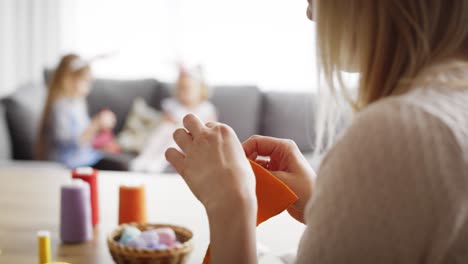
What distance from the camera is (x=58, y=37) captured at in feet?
14.7

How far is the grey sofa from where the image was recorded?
11.8 feet

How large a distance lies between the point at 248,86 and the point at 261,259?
9.65 ft

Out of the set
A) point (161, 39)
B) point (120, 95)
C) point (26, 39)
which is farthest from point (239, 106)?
point (26, 39)

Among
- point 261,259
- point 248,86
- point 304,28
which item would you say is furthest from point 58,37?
point 261,259

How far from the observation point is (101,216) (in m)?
1.34

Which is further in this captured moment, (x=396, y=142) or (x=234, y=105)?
(x=234, y=105)

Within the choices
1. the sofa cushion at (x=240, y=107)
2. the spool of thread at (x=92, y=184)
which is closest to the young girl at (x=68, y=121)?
the sofa cushion at (x=240, y=107)

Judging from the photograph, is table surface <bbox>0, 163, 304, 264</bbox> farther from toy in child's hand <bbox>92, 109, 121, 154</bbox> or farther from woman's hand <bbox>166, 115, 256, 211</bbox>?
toy in child's hand <bbox>92, 109, 121, 154</bbox>

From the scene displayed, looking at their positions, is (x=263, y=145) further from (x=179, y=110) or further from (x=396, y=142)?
(x=179, y=110)

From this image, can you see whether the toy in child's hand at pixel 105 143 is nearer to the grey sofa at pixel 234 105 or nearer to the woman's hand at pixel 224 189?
the grey sofa at pixel 234 105

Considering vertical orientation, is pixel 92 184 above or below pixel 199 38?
below

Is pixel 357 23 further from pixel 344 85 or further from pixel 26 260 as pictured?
pixel 26 260

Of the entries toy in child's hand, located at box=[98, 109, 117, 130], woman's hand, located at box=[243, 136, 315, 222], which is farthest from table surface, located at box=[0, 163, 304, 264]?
toy in child's hand, located at box=[98, 109, 117, 130]

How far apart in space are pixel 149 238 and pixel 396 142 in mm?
560
